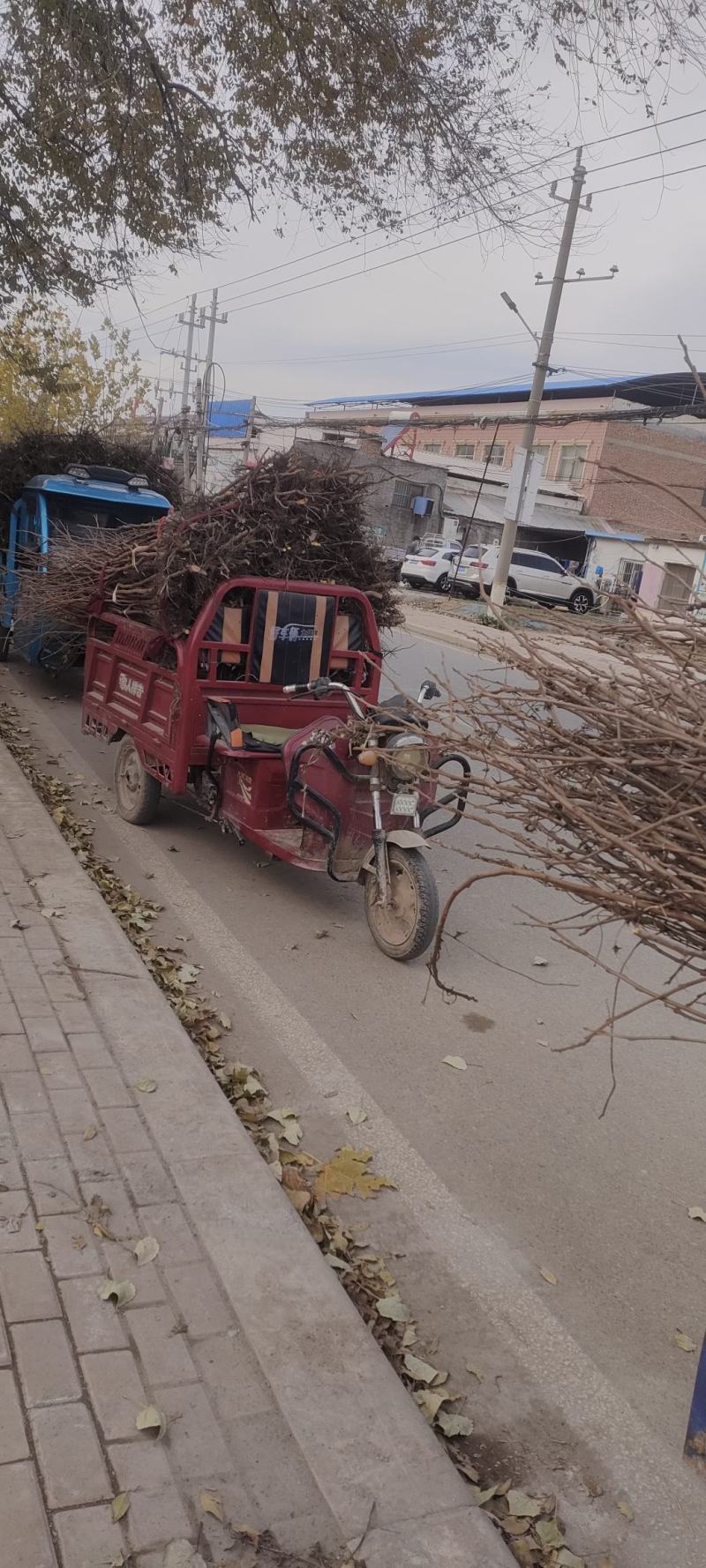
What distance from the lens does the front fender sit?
5.55 metres

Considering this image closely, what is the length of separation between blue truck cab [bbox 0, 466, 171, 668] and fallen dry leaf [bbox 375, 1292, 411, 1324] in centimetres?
826

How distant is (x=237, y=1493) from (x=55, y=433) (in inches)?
517

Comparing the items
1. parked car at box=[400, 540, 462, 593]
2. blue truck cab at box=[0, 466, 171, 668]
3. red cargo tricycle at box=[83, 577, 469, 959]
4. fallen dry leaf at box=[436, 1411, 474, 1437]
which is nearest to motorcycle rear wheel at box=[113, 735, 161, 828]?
red cargo tricycle at box=[83, 577, 469, 959]

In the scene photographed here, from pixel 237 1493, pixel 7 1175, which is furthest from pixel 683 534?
pixel 7 1175

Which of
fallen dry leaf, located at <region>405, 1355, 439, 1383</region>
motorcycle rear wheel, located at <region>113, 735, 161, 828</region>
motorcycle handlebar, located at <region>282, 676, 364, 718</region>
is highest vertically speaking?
motorcycle handlebar, located at <region>282, 676, 364, 718</region>

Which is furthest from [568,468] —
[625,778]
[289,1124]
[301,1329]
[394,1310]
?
[625,778]

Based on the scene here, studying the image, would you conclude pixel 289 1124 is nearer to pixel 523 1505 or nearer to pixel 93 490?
pixel 523 1505

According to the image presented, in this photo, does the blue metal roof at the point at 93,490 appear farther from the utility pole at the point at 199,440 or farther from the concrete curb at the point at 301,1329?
the concrete curb at the point at 301,1329

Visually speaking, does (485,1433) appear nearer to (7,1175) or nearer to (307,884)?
(7,1175)

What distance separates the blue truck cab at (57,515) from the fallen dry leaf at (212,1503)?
29.2 feet

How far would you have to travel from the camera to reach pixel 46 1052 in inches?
158

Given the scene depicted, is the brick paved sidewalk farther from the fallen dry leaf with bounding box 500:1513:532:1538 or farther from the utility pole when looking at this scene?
the utility pole

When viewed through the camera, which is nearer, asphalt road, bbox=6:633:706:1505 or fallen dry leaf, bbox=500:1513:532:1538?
fallen dry leaf, bbox=500:1513:532:1538

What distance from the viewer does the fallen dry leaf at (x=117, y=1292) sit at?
2834 mm
